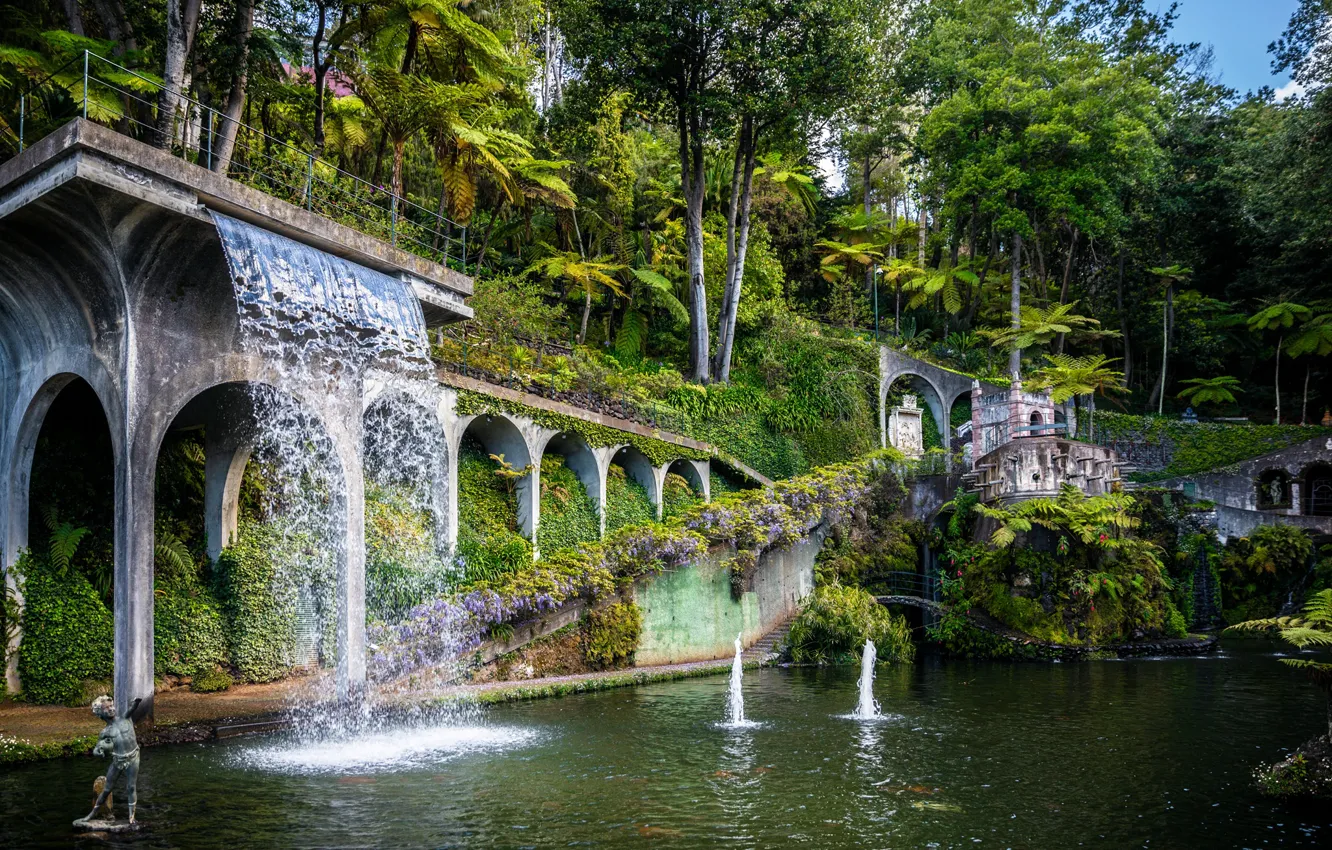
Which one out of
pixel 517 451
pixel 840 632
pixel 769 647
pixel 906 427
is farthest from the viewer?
pixel 906 427

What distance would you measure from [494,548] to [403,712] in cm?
587

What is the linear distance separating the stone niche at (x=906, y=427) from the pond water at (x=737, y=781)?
60.0ft

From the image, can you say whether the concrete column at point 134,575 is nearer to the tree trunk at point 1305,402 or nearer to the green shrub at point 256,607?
the green shrub at point 256,607

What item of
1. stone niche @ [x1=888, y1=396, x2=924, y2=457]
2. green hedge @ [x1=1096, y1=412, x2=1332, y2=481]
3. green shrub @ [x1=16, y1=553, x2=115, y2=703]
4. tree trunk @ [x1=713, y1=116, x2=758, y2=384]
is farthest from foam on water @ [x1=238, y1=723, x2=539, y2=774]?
green hedge @ [x1=1096, y1=412, x2=1332, y2=481]

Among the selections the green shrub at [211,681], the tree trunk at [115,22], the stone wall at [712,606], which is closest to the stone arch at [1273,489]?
the stone wall at [712,606]

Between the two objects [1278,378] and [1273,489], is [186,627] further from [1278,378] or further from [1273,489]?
[1278,378]

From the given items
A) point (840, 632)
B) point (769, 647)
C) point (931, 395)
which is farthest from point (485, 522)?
point (931, 395)

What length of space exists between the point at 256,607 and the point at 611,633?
6.47 metres

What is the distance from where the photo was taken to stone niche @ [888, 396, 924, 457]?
112 ft

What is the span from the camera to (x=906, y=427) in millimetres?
34438

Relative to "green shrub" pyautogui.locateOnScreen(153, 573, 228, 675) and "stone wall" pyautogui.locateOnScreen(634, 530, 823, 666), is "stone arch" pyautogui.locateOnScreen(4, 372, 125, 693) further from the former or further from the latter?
"stone wall" pyautogui.locateOnScreen(634, 530, 823, 666)

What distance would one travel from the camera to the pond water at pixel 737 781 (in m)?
8.53

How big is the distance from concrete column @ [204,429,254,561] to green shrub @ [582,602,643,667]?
21.6ft

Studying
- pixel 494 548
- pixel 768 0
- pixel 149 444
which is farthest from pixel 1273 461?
pixel 149 444
